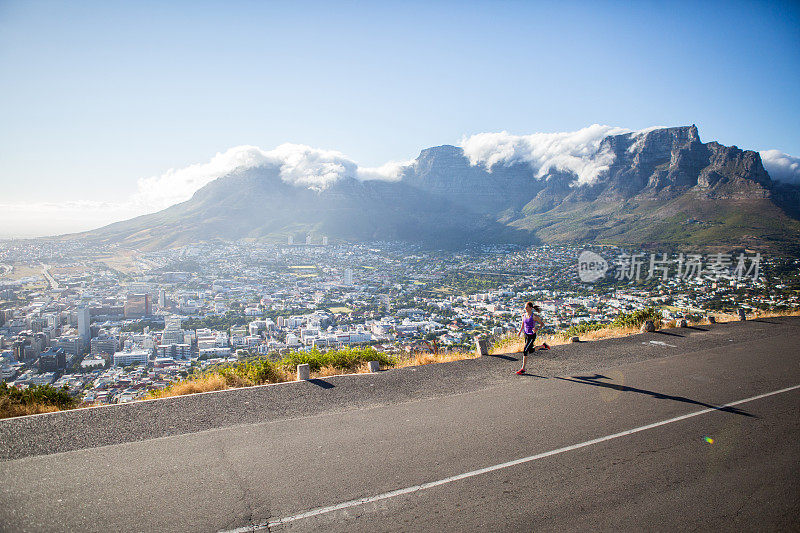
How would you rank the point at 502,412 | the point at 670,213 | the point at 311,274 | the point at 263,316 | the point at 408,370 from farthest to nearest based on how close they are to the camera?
the point at 670,213 → the point at 311,274 → the point at 263,316 → the point at 408,370 → the point at 502,412

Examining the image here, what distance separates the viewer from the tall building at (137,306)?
21078mm

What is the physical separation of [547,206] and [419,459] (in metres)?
143

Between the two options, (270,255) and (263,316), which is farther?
(270,255)

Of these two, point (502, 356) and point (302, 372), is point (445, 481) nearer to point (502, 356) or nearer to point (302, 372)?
point (302, 372)

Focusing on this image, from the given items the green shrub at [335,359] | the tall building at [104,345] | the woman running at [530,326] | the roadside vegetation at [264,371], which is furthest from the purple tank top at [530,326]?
the tall building at [104,345]

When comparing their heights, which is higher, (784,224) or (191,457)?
(784,224)

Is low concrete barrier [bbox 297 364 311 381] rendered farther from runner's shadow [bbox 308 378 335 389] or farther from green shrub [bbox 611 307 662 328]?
green shrub [bbox 611 307 662 328]

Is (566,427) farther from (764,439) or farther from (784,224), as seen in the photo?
(784,224)

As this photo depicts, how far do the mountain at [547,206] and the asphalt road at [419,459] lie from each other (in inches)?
2561

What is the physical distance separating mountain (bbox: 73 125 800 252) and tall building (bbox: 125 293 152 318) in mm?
42824

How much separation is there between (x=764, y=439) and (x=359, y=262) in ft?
220

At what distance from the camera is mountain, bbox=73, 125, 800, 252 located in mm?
69250

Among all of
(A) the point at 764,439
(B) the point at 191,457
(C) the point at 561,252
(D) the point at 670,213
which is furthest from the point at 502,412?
(D) the point at 670,213

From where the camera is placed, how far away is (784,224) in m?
62.4
